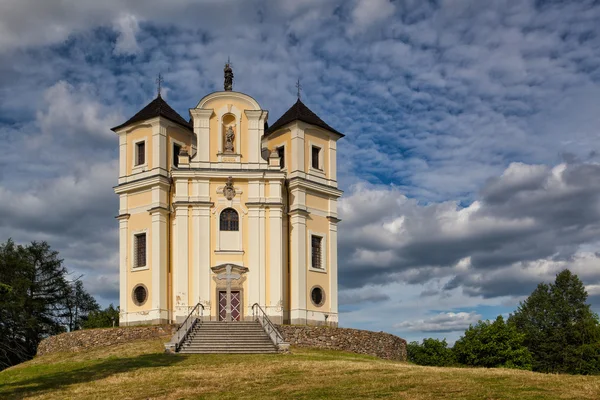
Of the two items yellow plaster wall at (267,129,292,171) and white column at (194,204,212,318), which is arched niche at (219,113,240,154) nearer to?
yellow plaster wall at (267,129,292,171)

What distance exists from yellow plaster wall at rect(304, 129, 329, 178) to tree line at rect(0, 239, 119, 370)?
25.4m

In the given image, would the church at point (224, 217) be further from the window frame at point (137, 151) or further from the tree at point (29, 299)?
the tree at point (29, 299)

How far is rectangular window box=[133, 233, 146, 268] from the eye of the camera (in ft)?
146

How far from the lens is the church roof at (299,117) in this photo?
46.2 m

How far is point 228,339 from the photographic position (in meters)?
35.4

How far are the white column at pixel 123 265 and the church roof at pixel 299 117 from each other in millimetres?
10523

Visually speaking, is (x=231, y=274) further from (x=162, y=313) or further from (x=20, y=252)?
(x=20, y=252)

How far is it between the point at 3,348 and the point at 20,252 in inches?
410

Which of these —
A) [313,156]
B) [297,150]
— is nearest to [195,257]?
[297,150]

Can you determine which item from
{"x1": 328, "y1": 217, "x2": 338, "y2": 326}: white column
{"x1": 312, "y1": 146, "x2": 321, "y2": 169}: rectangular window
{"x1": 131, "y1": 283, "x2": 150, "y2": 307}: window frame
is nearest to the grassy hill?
{"x1": 131, "y1": 283, "x2": 150, "y2": 307}: window frame

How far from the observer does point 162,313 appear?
42.8 m

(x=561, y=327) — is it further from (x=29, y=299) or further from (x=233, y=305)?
(x=29, y=299)

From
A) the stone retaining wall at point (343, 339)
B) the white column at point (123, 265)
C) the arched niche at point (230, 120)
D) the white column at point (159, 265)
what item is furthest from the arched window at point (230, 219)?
the stone retaining wall at point (343, 339)

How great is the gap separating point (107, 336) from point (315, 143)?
1697cm
